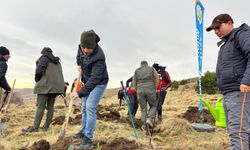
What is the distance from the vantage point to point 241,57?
2.97 metres

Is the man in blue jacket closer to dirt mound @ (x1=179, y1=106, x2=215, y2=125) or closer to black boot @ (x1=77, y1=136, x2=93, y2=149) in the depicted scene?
black boot @ (x1=77, y1=136, x2=93, y2=149)

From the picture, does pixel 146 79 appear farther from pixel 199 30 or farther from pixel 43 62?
pixel 43 62

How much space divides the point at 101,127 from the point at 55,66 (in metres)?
1.72

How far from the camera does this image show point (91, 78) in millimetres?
4047

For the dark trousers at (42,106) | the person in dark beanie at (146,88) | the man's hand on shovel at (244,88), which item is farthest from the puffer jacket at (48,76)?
the man's hand on shovel at (244,88)

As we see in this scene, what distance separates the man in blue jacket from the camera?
2.87 m

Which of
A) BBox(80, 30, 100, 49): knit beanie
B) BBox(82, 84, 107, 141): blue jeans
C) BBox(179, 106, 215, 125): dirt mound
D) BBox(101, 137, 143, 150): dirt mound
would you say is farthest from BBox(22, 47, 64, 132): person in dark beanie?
BBox(179, 106, 215, 125): dirt mound

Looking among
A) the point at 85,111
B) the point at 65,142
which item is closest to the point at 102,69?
the point at 85,111

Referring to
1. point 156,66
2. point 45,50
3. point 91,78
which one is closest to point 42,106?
point 45,50

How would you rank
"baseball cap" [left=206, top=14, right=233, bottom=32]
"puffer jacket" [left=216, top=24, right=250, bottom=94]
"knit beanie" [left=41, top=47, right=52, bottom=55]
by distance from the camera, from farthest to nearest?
1. "knit beanie" [left=41, top=47, right=52, bottom=55]
2. "baseball cap" [left=206, top=14, right=233, bottom=32]
3. "puffer jacket" [left=216, top=24, right=250, bottom=94]

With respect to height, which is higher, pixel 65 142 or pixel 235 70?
pixel 235 70

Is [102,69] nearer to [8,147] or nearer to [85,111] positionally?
[85,111]

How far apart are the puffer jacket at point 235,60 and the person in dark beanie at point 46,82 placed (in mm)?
Answer: 3745

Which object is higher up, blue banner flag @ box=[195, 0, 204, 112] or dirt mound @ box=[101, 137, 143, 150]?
blue banner flag @ box=[195, 0, 204, 112]
